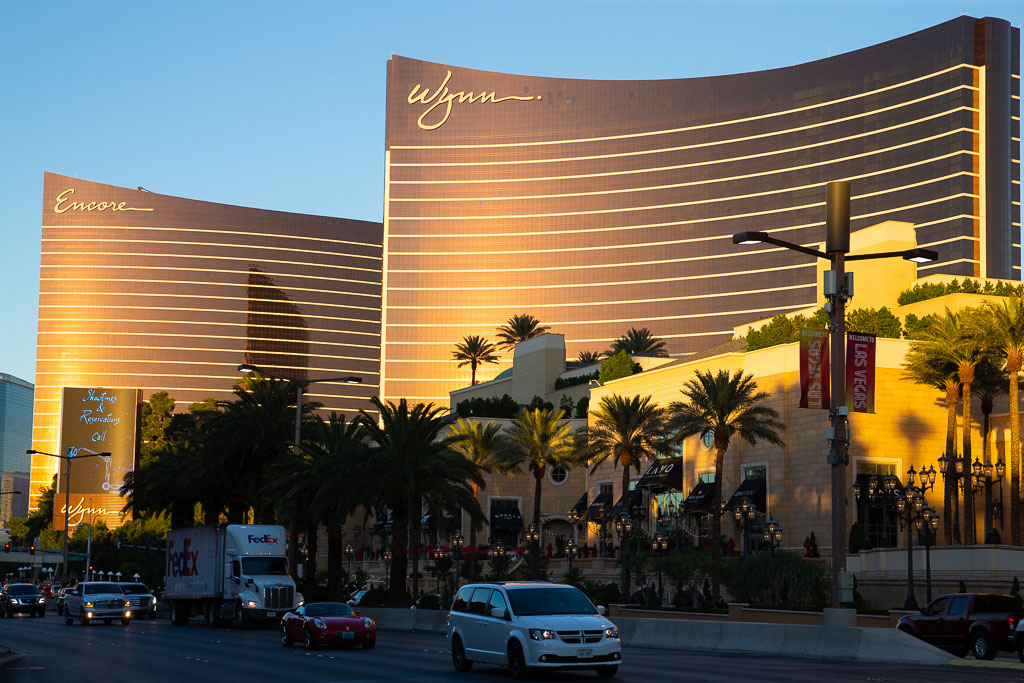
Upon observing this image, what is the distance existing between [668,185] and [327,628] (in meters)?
142

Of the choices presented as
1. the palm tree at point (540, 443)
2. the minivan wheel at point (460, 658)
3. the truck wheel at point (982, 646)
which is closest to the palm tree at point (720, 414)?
the palm tree at point (540, 443)

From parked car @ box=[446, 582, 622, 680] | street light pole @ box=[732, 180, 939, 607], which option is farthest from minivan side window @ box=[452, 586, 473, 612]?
street light pole @ box=[732, 180, 939, 607]

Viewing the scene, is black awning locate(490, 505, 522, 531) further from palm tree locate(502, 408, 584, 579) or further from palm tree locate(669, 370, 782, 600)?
palm tree locate(669, 370, 782, 600)

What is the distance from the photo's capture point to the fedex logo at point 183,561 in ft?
156

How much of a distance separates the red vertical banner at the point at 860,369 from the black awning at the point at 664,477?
112 ft

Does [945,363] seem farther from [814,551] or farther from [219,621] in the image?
[219,621]

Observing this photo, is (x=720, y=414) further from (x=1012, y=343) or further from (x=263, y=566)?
(x=263, y=566)

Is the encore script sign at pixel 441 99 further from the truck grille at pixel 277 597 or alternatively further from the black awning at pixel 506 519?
the truck grille at pixel 277 597

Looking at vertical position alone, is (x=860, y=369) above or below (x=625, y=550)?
above

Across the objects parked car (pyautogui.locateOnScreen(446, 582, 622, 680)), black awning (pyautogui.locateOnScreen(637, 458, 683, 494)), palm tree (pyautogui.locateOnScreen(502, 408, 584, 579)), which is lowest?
parked car (pyautogui.locateOnScreen(446, 582, 622, 680))

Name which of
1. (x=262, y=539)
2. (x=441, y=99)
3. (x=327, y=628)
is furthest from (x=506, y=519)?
(x=441, y=99)

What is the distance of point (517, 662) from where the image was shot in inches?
790

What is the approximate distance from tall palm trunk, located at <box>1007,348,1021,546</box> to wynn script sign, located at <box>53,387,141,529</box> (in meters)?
137

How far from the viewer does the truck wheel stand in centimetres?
2741
